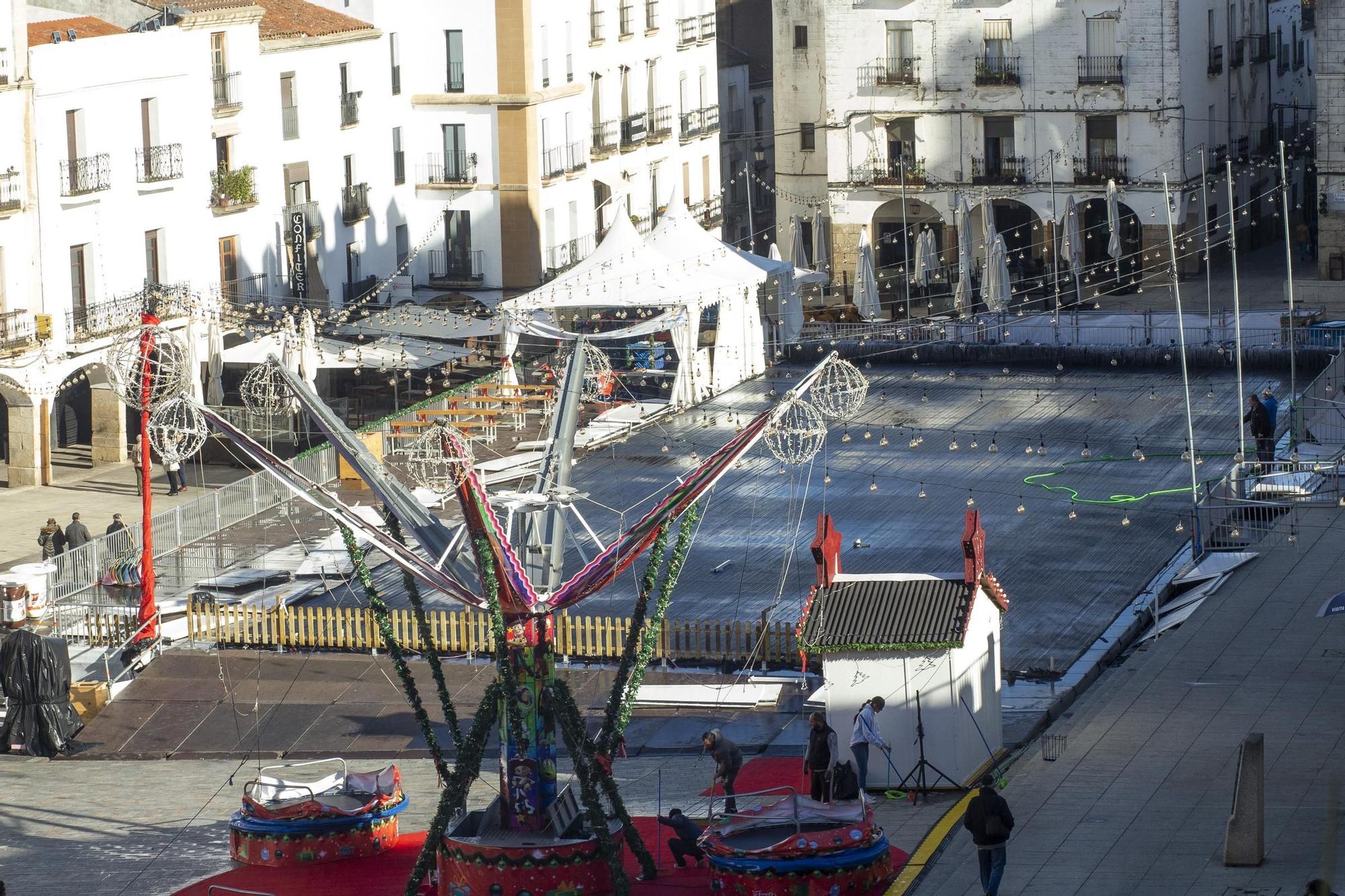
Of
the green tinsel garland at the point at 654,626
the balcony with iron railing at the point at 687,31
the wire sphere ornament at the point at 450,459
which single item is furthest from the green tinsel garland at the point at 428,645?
the balcony with iron railing at the point at 687,31

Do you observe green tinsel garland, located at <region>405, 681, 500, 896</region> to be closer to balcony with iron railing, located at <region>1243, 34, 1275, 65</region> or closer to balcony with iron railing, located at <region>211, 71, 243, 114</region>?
balcony with iron railing, located at <region>211, 71, 243, 114</region>

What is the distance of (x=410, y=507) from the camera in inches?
1009

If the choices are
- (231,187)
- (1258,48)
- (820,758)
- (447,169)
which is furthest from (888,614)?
(1258,48)

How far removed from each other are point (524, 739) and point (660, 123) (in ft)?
160

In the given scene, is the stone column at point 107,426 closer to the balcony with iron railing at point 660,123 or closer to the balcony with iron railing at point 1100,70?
the balcony with iron railing at point 660,123

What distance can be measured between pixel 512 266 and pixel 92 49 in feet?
50.1

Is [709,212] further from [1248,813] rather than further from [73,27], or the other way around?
[1248,813]

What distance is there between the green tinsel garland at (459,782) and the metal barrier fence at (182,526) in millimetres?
14009

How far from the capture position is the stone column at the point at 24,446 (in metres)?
48.5

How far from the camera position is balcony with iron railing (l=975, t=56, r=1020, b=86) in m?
69.1

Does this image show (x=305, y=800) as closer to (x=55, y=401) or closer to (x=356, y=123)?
(x=55, y=401)

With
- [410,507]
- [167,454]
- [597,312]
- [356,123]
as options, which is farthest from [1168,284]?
[410,507]

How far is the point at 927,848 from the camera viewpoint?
25.2 metres

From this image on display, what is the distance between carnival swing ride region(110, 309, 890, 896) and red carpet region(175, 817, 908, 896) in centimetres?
18
